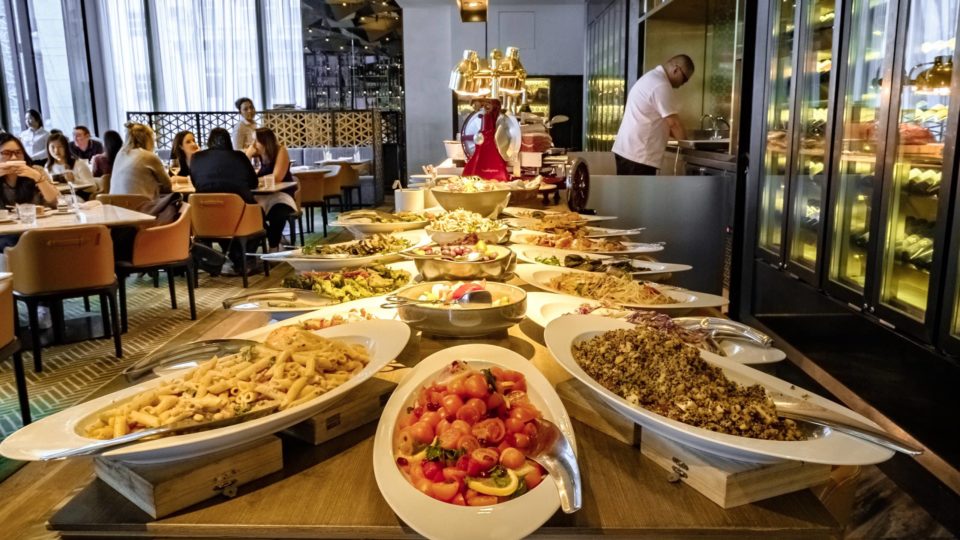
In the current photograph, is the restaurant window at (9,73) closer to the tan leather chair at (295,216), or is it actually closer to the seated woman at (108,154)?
the seated woman at (108,154)

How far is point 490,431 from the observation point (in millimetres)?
843

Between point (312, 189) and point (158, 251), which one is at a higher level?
point (312, 189)

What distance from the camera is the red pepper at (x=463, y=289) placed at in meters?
1.38

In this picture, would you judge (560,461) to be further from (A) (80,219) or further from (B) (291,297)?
Answer: (A) (80,219)

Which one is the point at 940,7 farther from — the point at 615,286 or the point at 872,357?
the point at 615,286

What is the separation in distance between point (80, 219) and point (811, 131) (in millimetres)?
4386

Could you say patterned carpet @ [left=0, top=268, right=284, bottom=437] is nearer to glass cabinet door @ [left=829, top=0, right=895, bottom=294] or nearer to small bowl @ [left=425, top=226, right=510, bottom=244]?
small bowl @ [left=425, top=226, right=510, bottom=244]

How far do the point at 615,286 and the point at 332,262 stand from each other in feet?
2.54

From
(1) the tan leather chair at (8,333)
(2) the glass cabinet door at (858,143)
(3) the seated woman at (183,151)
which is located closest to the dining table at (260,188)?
(3) the seated woman at (183,151)

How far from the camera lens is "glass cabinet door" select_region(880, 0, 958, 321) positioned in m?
2.56

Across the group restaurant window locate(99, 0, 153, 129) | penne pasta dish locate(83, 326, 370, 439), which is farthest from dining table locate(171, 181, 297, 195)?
restaurant window locate(99, 0, 153, 129)

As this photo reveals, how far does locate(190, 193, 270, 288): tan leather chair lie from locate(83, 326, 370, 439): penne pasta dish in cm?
476

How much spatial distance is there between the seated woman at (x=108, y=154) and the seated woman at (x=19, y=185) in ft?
8.53

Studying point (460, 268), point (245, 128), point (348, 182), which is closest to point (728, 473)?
point (460, 268)
